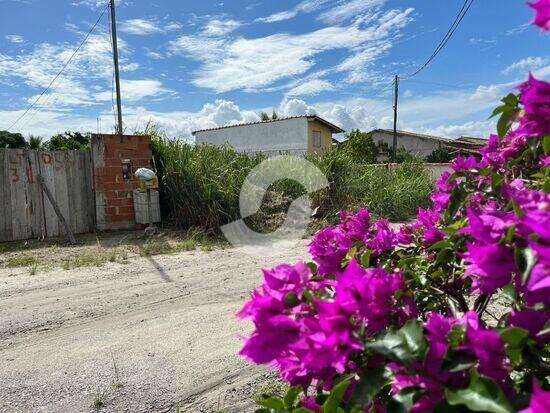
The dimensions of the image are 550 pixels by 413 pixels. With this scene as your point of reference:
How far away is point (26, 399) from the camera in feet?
7.88

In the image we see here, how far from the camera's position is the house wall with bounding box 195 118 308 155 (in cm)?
2533

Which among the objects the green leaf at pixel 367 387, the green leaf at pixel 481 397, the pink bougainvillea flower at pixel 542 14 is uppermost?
the pink bougainvillea flower at pixel 542 14

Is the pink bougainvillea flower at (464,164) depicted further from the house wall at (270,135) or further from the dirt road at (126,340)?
the house wall at (270,135)

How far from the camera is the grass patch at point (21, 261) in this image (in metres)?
5.56

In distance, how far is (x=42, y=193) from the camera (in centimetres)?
728

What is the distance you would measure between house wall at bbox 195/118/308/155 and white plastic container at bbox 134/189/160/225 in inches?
638

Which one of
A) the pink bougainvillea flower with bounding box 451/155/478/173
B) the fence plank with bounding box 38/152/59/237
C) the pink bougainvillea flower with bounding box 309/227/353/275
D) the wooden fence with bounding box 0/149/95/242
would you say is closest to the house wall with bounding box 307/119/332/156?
the wooden fence with bounding box 0/149/95/242

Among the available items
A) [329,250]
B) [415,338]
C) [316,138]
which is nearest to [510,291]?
[415,338]

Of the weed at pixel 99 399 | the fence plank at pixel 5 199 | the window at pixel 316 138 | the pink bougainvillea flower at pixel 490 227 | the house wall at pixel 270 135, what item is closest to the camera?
the pink bougainvillea flower at pixel 490 227

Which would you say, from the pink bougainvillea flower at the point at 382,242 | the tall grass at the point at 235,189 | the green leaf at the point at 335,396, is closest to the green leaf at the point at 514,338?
the green leaf at the point at 335,396

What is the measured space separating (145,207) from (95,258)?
1846mm

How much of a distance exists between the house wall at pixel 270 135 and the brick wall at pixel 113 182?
1577 centimetres

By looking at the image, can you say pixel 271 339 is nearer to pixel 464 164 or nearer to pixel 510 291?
pixel 510 291

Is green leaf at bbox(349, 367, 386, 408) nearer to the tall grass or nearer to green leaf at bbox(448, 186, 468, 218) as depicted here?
green leaf at bbox(448, 186, 468, 218)
